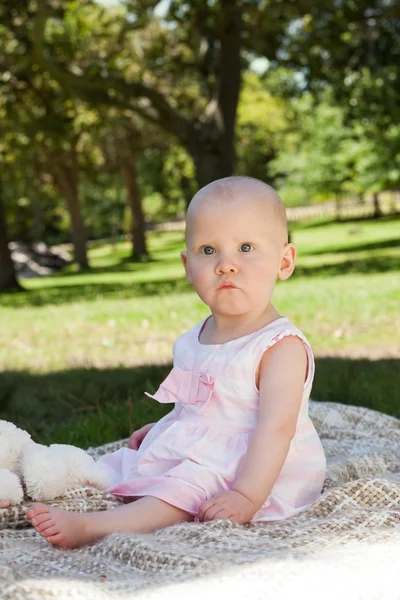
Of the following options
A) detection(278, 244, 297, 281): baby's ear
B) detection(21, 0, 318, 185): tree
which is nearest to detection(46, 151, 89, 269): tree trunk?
detection(21, 0, 318, 185): tree

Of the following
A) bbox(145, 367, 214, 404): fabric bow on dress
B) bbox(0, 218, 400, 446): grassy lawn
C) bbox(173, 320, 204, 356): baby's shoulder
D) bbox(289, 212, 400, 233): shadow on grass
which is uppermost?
bbox(173, 320, 204, 356): baby's shoulder

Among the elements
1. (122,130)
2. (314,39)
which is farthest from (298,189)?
(314,39)

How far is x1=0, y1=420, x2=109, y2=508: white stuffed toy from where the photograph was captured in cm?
258

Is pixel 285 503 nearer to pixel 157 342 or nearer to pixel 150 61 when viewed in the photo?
pixel 157 342

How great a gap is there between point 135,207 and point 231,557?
27.3 meters

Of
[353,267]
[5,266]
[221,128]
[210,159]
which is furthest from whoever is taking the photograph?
[5,266]

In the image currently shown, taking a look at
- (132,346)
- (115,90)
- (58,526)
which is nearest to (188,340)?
(58,526)

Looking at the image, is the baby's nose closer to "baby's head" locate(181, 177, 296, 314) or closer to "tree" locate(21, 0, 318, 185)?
"baby's head" locate(181, 177, 296, 314)

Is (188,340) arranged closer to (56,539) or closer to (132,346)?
(56,539)

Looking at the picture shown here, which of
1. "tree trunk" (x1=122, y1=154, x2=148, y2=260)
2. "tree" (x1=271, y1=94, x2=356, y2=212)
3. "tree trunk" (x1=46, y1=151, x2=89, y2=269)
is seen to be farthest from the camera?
"tree" (x1=271, y1=94, x2=356, y2=212)

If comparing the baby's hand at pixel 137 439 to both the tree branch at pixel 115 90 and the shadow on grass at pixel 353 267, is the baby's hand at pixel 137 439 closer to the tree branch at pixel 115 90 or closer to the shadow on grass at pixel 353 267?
the tree branch at pixel 115 90

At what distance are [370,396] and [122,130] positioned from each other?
22153 mm

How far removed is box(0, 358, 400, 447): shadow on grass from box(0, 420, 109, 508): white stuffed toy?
1060 millimetres

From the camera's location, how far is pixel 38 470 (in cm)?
266
